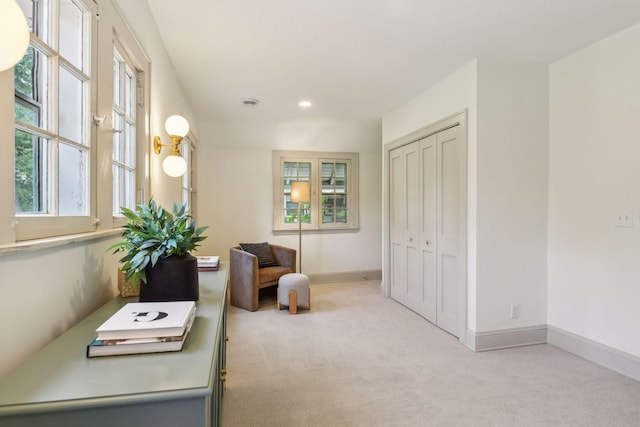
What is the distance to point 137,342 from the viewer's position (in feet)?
2.94

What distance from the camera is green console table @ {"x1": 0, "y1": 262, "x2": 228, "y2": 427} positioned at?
699 millimetres

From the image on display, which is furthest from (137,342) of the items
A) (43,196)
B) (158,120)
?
(158,120)

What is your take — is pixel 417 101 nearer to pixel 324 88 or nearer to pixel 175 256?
pixel 324 88

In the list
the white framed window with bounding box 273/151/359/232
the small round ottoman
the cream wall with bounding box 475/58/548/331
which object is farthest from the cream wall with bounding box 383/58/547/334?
the white framed window with bounding box 273/151/359/232

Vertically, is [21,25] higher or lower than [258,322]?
higher

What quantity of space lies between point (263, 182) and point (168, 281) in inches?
162

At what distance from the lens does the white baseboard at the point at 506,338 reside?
110 inches

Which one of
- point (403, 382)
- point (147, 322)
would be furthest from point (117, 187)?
point (403, 382)

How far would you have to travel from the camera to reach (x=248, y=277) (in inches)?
157

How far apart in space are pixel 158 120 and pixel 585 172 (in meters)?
3.30

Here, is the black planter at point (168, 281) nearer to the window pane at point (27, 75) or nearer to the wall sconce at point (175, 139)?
the window pane at point (27, 75)

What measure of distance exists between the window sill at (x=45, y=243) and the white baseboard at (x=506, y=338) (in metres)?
2.82

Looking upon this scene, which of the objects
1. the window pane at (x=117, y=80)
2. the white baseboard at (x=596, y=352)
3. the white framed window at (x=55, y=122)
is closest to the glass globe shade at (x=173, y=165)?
the window pane at (x=117, y=80)

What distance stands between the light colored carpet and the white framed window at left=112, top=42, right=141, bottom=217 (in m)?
1.40
